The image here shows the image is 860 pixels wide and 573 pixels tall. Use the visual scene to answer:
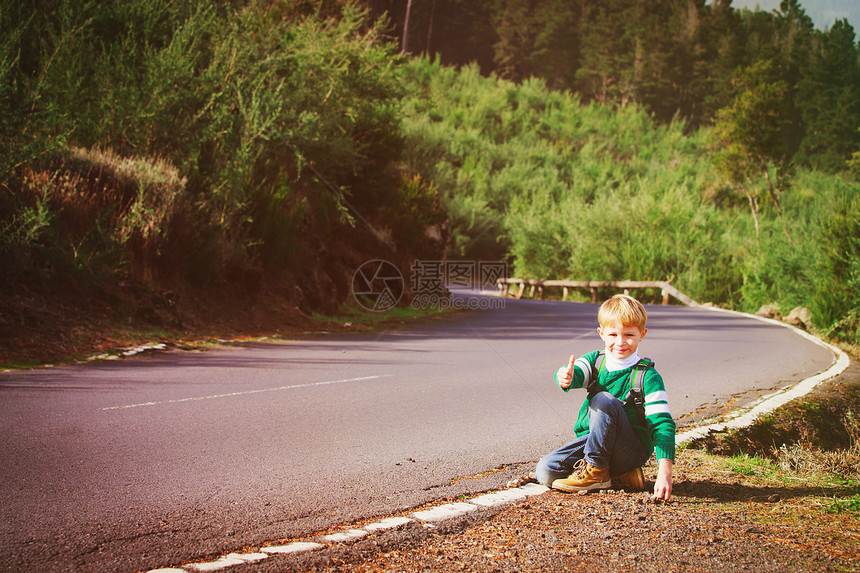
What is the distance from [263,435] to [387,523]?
2.58 metres

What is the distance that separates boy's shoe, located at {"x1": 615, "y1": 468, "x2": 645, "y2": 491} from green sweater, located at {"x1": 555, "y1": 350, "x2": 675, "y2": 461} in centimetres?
18

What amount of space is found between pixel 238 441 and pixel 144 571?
2.79 metres

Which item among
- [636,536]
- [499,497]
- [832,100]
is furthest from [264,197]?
[832,100]

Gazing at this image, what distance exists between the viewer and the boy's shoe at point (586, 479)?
4785mm

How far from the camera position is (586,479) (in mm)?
4801

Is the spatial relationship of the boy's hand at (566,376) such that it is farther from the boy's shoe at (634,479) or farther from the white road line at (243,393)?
the white road line at (243,393)

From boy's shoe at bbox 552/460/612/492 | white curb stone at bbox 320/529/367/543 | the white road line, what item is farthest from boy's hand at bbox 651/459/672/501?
the white road line

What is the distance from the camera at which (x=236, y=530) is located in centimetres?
416

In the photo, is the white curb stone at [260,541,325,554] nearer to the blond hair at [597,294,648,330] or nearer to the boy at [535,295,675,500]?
the boy at [535,295,675,500]

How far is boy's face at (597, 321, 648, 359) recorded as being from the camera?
449 cm

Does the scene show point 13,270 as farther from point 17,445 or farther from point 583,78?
point 583,78

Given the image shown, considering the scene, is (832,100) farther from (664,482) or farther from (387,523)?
(387,523)

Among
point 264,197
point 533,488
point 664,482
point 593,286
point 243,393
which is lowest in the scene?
point 243,393

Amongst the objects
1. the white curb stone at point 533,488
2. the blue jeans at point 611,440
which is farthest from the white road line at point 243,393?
the blue jeans at point 611,440
